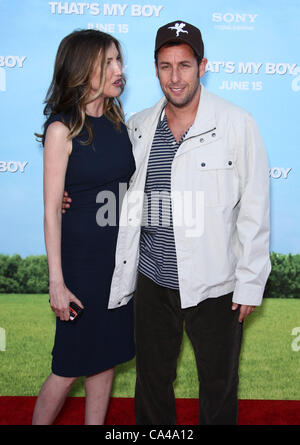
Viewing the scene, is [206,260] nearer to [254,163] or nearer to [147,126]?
[254,163]

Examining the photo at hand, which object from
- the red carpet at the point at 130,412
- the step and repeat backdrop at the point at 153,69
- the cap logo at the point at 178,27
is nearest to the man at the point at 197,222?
the cap logo at the point at 178,27

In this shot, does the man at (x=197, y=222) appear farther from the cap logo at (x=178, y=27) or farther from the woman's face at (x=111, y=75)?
the woman's face at (x=111, y=75)

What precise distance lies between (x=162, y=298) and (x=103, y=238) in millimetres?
360

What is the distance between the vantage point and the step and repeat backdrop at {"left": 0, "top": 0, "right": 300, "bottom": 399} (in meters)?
3.12

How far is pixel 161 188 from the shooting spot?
80.9 inches

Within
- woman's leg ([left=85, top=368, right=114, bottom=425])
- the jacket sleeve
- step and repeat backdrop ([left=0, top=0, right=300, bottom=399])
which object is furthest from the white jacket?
step and repeat backdrop ([left=0, top=0, right=300, bottom=399])

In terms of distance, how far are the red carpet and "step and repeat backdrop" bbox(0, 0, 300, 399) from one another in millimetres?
191

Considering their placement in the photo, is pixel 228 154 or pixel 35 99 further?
pixel 35 99

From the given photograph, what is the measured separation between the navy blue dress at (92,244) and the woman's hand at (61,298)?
40 mm

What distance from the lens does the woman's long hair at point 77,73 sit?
1933 millimetres

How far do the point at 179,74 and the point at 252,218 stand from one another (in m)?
0.63

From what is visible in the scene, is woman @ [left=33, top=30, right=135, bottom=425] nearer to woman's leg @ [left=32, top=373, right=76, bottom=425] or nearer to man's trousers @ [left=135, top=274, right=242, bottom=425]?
woman's leg @ [left=32, top=373, right=76, bottom=425]

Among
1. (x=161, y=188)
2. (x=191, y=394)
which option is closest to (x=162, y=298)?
(x=161, y=188)

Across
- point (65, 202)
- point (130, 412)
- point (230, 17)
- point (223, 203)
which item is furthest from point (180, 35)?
point (130, 412)
